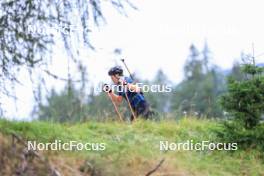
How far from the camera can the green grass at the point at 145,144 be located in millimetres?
6754

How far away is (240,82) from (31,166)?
14.2ft

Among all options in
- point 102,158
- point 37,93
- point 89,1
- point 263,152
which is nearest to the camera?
point 37,93

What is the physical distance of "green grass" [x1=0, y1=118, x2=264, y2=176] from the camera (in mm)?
6754

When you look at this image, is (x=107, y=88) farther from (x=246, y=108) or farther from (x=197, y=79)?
(x=197, y=79)

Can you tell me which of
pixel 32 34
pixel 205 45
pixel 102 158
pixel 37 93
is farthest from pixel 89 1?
pixel 205 45

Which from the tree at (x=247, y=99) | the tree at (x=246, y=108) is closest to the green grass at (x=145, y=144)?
the tree at (x=246, y=108)

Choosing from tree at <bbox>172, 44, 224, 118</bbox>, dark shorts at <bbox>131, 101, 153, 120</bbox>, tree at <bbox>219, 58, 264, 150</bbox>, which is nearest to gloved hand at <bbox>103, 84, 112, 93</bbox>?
dark shorts at <bbox>131, 101, 153, 120</bbox>

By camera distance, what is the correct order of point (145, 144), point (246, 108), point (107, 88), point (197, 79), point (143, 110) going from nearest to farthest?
point (145, 144), point (246, 108), point (107, 88), point (143, 110), point (197, 79)

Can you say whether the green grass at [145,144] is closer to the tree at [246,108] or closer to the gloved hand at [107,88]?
the tree at [246,108]

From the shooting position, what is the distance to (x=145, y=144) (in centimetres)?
791

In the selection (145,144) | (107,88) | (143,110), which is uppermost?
(107,88)

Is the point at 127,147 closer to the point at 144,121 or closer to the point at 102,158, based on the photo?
the point at 102,158

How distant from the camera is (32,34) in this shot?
20.0ft

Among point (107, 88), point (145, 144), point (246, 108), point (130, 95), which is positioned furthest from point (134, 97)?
point (145, 144)
